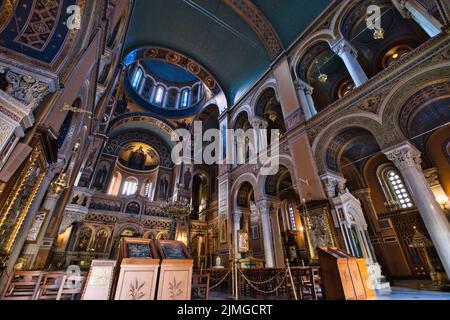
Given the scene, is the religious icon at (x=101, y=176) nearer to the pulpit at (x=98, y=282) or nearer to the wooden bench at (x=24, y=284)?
the wooden bench at (x=24, y=284)

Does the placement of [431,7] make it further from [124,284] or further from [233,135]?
[124,284]

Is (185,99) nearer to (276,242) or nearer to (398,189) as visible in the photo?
(276,242)

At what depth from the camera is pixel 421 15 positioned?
5.94 meters

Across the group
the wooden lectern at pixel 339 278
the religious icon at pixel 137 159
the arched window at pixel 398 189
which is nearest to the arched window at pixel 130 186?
the religious icon at pixel 137 159

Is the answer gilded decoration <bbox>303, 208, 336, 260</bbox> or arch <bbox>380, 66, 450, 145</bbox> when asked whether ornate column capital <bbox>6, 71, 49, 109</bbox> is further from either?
arch <bbox>380, 66, 450, 145</bbox>

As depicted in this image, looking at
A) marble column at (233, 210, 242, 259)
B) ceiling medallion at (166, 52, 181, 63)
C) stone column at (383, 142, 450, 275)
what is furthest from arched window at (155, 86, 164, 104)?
stone column at (383, 142, 450, 275)

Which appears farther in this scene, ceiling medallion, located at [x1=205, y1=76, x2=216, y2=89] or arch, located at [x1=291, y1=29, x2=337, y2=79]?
ceiling medallion, located at [x1=205, y1=76, x2=216, y2=89]

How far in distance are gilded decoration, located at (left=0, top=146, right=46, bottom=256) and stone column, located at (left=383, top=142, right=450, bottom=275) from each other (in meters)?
7.88

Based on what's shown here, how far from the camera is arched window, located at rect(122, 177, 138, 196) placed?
16.8 meters

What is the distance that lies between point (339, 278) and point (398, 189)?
8900mm

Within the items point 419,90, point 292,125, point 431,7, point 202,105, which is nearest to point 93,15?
point 292,125

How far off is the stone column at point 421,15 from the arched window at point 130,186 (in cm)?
1834

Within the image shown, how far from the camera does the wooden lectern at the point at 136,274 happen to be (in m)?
2.38
